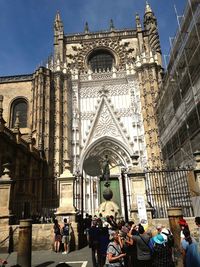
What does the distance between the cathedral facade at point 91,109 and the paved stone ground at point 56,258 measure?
41.8 feet

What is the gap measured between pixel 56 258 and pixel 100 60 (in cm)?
2540

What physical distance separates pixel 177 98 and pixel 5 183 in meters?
13.7

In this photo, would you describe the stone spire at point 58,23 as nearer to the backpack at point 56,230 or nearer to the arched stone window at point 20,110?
the arched stone window at point 20,110

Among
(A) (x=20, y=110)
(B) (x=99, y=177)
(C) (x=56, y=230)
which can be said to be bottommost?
(C) (x=56, y=230)

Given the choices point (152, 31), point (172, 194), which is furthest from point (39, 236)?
point (152, 31)

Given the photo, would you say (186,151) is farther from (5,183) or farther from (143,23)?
(143,23)

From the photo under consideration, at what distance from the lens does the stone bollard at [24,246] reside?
684 centimetres

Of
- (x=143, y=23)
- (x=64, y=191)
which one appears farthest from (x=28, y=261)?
(x=143, y=23)

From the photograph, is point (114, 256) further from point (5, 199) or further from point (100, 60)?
point (100, 60)

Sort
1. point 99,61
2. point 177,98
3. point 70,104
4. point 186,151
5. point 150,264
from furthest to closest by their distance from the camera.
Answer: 1. point 99,61
2. point 70,104
3. point 177,98
4. point 186,151
5. point 150,264

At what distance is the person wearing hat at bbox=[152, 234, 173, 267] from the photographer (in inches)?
175

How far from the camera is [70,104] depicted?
2570 centimetres

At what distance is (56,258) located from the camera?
796 centimetres

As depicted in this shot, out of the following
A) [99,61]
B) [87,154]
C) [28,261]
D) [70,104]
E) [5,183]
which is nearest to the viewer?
[28,261]
